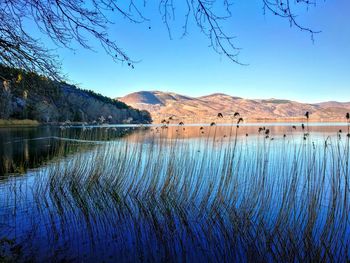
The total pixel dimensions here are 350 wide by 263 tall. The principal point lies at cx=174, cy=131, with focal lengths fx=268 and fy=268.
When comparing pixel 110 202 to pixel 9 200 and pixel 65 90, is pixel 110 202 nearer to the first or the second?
pixel 9 200

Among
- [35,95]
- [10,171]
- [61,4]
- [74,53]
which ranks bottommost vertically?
[10,171]

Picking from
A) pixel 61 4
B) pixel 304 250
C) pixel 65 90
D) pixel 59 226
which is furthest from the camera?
pixel 59 226

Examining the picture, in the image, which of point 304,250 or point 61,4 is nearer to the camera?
point 61,4

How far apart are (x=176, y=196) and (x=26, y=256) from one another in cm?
463

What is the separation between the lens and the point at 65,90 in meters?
4.00

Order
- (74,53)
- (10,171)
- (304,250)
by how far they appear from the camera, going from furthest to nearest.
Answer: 1. (10,171)
2. (304,250)
3. (74,53)

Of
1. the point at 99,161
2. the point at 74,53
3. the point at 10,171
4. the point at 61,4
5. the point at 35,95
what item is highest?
the point at 61,4

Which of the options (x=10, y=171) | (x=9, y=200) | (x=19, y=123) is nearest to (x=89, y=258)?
(x=9, y=200)

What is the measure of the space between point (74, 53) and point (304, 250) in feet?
17.7

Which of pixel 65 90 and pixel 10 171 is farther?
pixel 10 171

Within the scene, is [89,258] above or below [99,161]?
below

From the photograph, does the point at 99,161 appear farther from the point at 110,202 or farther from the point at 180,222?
the point at 180,222

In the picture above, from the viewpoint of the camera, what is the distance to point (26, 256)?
538cm

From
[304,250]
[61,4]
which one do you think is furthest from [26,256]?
[304,250]
